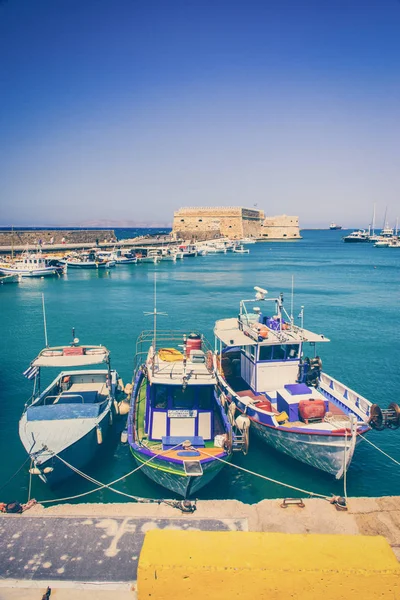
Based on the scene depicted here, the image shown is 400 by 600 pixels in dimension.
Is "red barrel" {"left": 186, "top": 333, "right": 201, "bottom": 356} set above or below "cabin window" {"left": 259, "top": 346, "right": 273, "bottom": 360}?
above

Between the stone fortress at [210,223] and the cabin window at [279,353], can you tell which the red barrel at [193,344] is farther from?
the stone fortress at [210,223]

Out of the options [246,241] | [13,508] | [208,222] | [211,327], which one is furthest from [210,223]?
[13,508]

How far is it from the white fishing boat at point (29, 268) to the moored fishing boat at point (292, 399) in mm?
48981

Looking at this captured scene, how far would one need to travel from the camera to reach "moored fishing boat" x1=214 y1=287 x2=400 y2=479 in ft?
39.6

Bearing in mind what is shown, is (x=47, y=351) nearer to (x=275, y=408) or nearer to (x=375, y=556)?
(x=275, y=408)

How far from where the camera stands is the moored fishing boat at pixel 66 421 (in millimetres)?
11273

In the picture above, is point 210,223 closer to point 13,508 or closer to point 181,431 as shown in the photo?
point 181,431

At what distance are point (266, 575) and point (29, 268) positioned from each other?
61.8 meters

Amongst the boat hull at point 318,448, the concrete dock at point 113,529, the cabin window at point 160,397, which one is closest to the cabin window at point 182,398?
the cabin window at point 160,397

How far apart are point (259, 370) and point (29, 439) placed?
8002mm

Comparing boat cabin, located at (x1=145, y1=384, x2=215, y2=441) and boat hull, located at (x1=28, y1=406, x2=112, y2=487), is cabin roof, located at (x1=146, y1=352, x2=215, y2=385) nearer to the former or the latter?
boat cabin, located at (x1=145, y1=384, x2=215, y2=441)

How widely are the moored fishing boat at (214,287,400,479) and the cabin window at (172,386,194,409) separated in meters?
2.29

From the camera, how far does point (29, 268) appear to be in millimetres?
59844

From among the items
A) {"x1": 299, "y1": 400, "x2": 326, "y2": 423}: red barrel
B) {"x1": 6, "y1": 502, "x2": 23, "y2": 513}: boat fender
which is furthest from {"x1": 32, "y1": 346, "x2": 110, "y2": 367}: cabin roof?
{"x1": 299, "y1": 400, "x2": 326, "y2": 423}: red barrel
